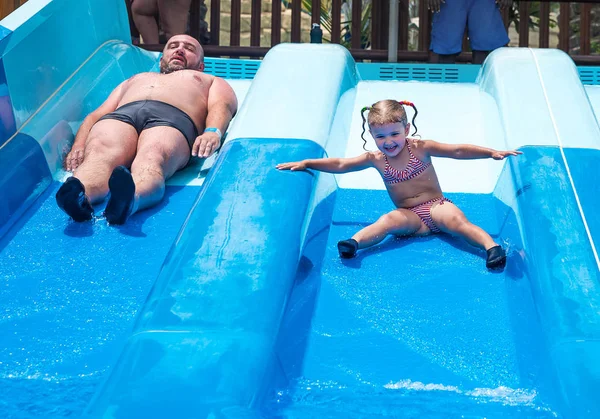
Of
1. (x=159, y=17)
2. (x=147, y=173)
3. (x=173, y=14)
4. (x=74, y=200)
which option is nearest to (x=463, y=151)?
(x=147, y=173)

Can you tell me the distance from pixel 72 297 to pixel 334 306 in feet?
2.54

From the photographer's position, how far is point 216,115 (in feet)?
12.3

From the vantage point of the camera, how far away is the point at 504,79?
3.76 m

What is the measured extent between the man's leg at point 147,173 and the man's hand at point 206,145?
71 mm

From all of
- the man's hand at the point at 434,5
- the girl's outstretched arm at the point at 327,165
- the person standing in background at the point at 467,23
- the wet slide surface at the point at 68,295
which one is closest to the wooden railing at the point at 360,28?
the person standing in background at the point at 467,23

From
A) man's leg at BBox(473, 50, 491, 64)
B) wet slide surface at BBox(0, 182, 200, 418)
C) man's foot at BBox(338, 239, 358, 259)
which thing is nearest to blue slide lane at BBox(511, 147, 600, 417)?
man's foot at BBox(338, 239, 358, 259)

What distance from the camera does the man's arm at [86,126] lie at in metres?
3.51

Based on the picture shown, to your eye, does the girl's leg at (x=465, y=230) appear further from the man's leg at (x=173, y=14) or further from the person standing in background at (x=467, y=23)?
the man's leg at (x=173, y=14)

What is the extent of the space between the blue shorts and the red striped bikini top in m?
2.48

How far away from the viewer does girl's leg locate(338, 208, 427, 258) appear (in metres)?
2.78

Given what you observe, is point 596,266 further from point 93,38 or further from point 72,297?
point 93,38

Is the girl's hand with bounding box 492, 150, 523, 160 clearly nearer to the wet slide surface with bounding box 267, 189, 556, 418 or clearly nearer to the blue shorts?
the wet slide surface with bounding box 267, 189, 556, 418

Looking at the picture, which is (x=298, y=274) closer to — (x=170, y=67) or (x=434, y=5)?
(x=170, y=67)

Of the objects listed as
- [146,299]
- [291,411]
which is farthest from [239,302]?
[291,411]
